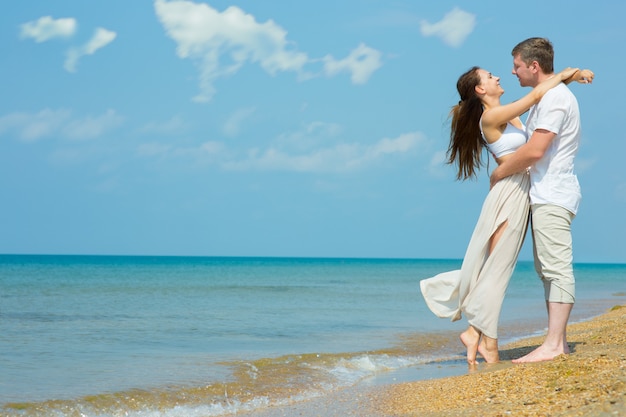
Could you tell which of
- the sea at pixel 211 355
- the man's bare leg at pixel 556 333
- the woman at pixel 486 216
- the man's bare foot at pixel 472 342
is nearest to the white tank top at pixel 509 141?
the woman at pixel 486 216

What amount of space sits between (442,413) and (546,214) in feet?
5.97

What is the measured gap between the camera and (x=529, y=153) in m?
5.14

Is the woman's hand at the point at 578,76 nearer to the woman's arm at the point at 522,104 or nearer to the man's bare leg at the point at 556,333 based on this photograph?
the woman's arm at the point at 522,104

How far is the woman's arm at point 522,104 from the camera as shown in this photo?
5.16m

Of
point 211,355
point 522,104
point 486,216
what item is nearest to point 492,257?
point 486,216

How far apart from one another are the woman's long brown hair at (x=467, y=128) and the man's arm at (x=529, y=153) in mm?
400

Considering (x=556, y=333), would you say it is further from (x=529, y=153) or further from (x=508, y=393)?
(x=529, y=153)

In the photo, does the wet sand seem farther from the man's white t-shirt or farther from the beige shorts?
the man's white t-shirt

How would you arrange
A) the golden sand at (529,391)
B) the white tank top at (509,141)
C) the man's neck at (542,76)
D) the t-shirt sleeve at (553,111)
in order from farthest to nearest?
the white tank top at (509,141) < the man's neck at (542,76) < the t-shirt sleeve at (553,111) < the golden sand at (529,391)

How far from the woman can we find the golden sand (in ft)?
1.43

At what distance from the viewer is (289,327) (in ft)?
38.4

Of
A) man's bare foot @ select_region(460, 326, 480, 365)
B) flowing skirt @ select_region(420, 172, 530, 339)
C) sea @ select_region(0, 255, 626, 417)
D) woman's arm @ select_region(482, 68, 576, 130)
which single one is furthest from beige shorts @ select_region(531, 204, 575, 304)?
sea @ select_region(0, 255, 626, 417)

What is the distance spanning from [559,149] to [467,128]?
2.89 ft

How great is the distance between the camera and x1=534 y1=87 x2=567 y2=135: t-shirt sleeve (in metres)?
5.06
